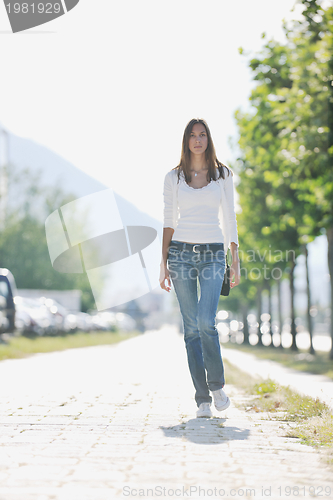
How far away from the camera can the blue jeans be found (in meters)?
5.28

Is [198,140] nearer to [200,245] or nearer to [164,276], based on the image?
[200,245]

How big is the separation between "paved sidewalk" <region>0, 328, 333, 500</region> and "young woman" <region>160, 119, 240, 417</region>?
448mm

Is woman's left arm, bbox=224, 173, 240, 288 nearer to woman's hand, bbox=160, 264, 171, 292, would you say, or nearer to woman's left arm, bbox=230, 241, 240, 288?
woman's left arm, bbox=230, 241, 240, 288

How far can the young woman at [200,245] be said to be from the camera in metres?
5.32

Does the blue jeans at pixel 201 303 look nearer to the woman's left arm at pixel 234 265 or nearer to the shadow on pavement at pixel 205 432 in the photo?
the woman's left arm at pixel 234 265

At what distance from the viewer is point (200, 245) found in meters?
5.38

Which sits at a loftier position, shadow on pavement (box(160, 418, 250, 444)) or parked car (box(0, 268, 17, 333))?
shadow on pavement (box(160, 418, 250, 444))

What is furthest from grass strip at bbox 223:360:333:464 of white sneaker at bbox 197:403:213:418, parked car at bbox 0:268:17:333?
parked car at bbox 0:268:17:333

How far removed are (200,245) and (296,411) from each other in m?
1.72

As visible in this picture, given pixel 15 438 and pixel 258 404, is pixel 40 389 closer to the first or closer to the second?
pixel 258 404

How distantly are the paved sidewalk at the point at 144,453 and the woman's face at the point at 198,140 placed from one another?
7.33 ft
